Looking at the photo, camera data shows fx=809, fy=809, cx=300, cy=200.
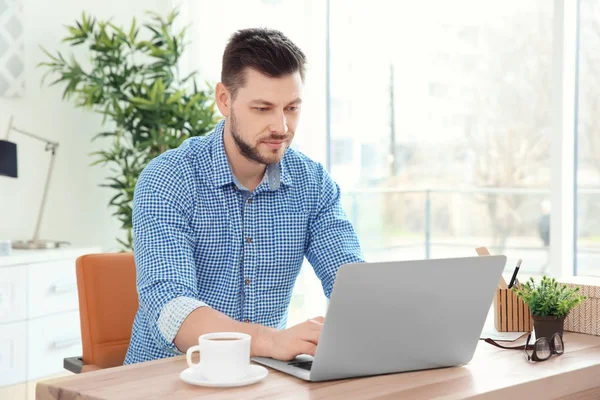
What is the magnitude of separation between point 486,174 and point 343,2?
256 cm

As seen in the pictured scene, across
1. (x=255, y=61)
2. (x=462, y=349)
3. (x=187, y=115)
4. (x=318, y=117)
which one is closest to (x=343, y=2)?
(x=318, y=117)

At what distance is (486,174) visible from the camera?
6.92m

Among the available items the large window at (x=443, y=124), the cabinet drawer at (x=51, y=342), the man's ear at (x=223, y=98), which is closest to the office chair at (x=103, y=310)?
the man's ear at (x=223, y=98)

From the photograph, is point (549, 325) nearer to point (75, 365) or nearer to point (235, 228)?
point (235, 228)

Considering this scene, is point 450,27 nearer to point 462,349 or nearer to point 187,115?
point 187,115

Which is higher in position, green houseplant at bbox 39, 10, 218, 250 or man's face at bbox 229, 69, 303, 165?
green houseplant at bbox 39, 10, 218, 250

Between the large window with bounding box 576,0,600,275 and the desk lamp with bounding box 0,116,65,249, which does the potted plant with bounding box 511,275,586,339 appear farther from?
the desk lamp with bounding box 0,116,65,249

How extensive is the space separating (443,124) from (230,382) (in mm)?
5622

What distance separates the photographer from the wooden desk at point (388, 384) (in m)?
1.25

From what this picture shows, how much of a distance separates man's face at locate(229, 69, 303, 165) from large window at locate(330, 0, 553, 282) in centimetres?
322

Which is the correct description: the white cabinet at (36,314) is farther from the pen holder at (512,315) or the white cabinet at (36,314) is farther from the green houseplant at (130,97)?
the pen holder at (512,315)

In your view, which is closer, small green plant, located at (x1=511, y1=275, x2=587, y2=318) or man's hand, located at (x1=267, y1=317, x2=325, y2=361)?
man's hand, located at (x1=267, y1=317, x2=325, y2=361)

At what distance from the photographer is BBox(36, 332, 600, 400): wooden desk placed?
125 centimetres

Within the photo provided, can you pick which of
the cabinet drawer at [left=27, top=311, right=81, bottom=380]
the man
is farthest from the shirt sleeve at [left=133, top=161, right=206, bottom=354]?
the cabinet drawer at [left=27, top=311, right=81, bottom=380]
